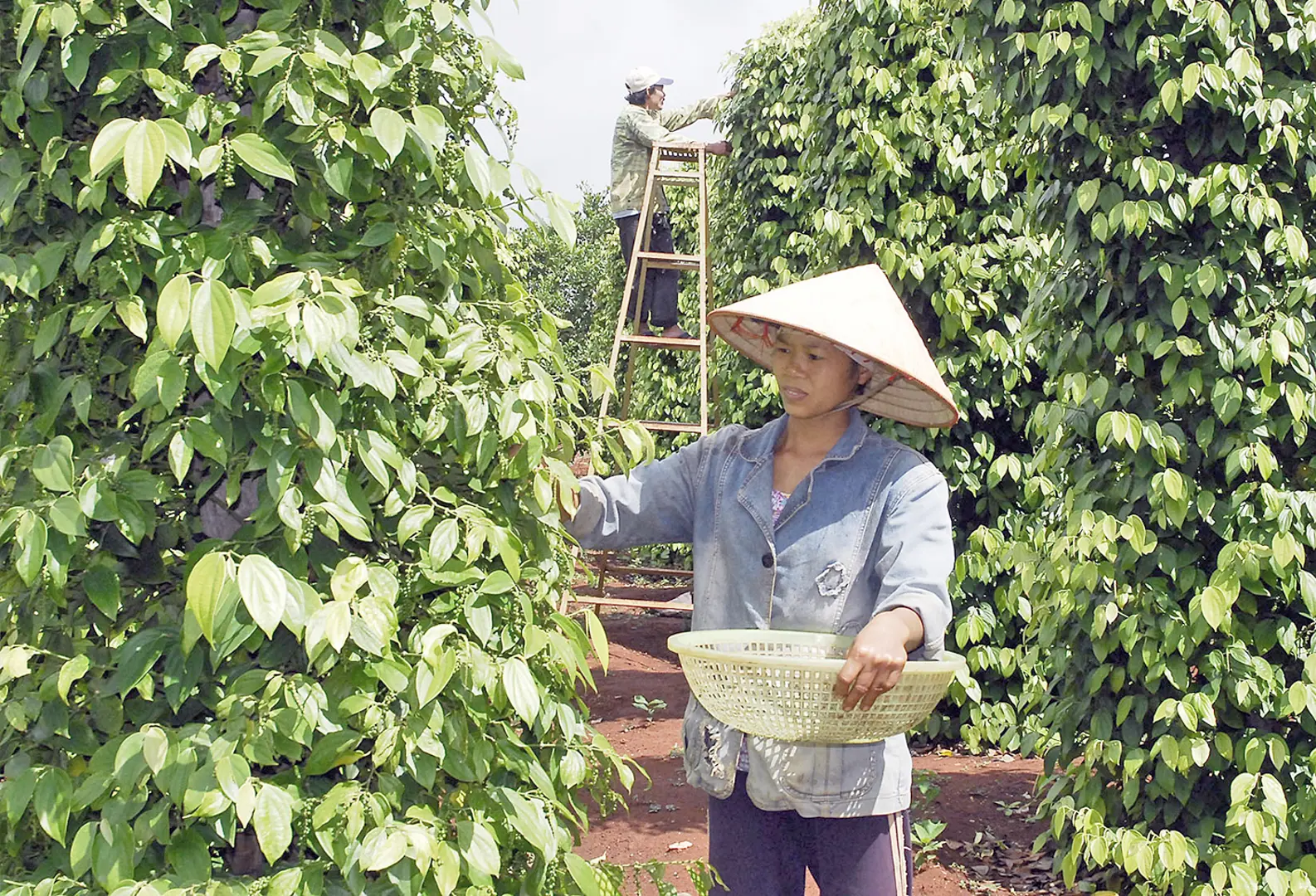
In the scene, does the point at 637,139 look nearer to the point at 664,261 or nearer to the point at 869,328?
the point at 664,261

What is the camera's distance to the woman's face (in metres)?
2.41

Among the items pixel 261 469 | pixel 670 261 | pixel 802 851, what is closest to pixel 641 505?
pixel 802 851

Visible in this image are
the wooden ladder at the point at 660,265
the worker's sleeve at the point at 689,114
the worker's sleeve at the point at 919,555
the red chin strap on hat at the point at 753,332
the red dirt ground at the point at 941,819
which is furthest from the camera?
the worker's sleeve at the point at 689,114

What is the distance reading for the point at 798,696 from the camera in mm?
2131

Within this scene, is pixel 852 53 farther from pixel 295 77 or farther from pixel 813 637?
pixel 295 77

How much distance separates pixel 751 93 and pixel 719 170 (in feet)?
2.07

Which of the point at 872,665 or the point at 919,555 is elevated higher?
the point at 919,555

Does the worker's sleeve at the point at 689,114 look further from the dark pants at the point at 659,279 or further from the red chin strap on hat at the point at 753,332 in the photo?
the red chin strap on hat at the point at 753,332

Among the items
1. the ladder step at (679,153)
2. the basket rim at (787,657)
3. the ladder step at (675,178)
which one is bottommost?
the basket rim at (787,657)

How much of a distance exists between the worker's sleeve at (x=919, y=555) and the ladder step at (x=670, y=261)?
511cm

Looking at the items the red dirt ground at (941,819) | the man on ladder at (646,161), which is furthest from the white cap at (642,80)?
the red dirt ground at (941,819)

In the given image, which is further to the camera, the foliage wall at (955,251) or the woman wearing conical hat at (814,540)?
the foliage wall at (955,251)

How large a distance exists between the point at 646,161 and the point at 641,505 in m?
5.77

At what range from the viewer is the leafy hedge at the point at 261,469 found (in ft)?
5.30
